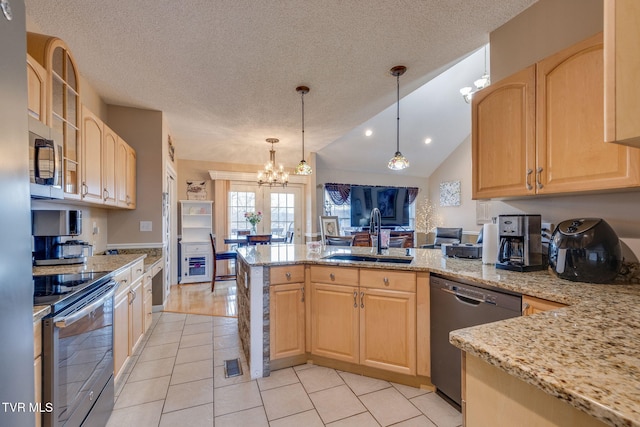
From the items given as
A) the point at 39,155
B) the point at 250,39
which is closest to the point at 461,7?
the point at 250,39

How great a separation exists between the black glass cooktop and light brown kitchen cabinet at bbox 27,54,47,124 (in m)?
0.91

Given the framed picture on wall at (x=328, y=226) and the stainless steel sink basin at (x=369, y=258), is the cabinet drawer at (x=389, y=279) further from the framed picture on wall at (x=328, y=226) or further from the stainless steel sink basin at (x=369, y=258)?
the framed picture on wall at (x=328, y=226)

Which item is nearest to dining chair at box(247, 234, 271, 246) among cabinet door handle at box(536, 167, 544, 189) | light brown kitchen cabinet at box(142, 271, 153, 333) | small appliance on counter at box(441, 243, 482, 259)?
light brown kitchen cabinet at box(142, 271, 153, 333)

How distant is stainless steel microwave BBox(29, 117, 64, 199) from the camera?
4.48ft

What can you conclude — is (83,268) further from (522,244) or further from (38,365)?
(522,244)

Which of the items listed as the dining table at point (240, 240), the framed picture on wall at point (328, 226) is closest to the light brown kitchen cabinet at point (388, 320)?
the dining table at point (240, 240)

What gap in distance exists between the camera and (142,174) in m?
3.53

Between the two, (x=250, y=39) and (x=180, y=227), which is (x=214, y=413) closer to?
(x=250, y=39)

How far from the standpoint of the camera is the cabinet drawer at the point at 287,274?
2.15 m

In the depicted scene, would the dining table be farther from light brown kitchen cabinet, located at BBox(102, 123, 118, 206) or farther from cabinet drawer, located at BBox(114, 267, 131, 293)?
cabinet drawer, located at BBox(114, 267, 131, 293)

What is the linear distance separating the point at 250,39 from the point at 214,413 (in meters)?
2.61

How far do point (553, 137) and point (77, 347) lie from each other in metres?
2.63

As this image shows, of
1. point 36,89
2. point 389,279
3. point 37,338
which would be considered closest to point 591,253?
point 389,279

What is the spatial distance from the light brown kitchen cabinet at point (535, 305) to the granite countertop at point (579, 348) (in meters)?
0.03
